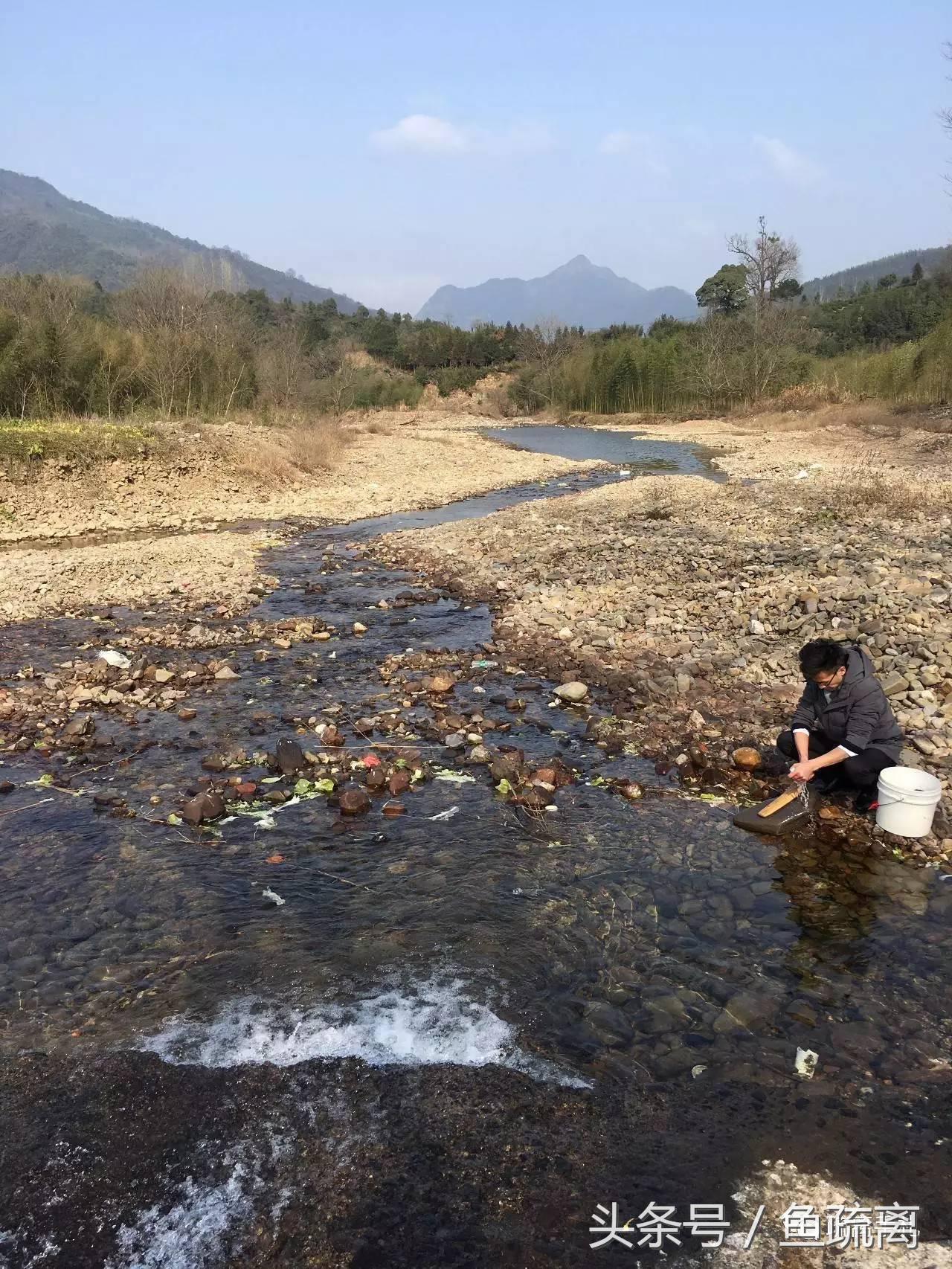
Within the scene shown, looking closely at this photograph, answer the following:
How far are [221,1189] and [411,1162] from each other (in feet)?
2.63

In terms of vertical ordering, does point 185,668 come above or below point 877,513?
below

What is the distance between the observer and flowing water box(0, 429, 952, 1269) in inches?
127

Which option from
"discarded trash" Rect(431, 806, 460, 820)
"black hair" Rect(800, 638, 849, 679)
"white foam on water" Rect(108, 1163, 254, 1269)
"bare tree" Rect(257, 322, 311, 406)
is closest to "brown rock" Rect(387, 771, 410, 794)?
"discarded trash" Rect(431, 806, 460, 820)

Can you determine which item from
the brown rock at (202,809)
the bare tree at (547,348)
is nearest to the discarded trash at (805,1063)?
the brown rock at (202,809)

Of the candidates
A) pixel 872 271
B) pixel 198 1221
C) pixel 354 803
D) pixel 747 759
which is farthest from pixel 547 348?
pixel 872 271

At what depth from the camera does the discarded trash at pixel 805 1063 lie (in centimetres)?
379

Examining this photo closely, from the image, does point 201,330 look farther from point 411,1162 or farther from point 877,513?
point 411,1162

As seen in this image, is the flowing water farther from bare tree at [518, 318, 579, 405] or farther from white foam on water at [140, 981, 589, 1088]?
bare tree at [518, 318, 579, 405]

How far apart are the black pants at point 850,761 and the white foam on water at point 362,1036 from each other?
3.24 meters

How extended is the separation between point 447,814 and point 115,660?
5348 mm

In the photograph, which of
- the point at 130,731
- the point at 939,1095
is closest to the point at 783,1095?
the point at 939,1095

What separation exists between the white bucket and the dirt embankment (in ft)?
31.6

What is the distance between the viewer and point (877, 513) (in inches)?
566

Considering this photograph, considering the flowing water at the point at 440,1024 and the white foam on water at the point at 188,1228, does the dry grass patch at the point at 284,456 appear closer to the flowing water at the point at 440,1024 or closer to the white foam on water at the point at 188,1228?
the flowing water at the point at 440,1024
